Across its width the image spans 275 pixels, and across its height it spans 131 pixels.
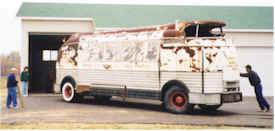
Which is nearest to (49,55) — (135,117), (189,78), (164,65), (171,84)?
(164,65)

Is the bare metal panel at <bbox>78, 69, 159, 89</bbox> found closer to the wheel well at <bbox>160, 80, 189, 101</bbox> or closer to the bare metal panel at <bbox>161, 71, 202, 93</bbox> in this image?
the wheel well at <bbox>160, 80, 189, 101</bbox>

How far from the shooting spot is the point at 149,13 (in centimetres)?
2322

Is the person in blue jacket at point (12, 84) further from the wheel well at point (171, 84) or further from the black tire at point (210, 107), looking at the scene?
the black tire at point (210, 107)

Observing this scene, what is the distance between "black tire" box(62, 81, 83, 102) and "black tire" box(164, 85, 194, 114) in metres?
4.57

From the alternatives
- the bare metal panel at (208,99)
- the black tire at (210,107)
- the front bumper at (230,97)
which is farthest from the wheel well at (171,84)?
the black tire at (210,107)

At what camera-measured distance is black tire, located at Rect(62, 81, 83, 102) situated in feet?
53.6

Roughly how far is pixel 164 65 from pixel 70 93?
5079 millimetres

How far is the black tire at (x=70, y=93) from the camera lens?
16.3 metres

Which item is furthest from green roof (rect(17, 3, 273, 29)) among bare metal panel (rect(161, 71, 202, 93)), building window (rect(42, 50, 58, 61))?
bare metal panel (rect(161, 71, 202, 93))

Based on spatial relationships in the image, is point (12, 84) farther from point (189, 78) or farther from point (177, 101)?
point (189, 78)

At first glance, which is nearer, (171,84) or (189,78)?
(189,78)

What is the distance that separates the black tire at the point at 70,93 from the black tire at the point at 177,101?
457cm

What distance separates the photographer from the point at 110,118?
37.9 feet

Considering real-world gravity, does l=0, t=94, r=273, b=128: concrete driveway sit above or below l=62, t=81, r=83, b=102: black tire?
below
